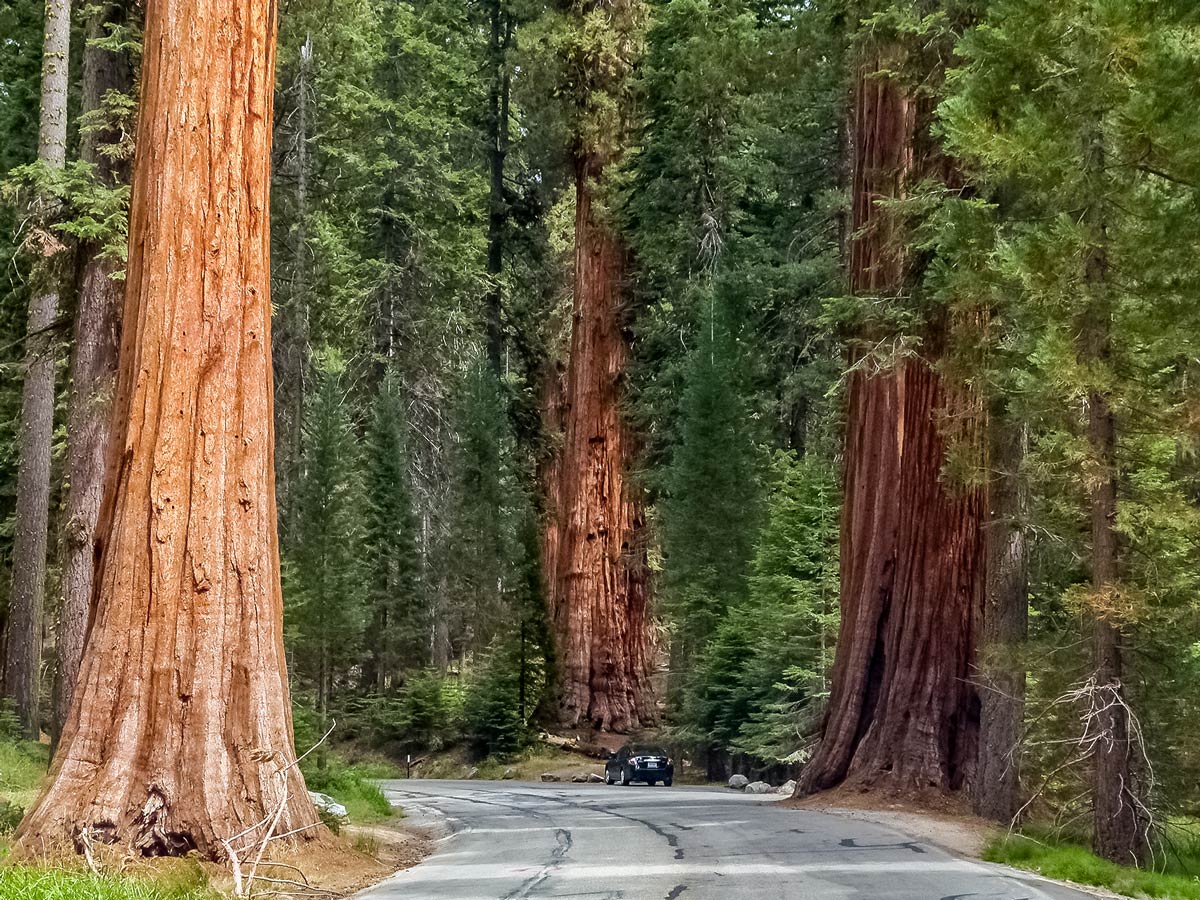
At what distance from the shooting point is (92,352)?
18.5m

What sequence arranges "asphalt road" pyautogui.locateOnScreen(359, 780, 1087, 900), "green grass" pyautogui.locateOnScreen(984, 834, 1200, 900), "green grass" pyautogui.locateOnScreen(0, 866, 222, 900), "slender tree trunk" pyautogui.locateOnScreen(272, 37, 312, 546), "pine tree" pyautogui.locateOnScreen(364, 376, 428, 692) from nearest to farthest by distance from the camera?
"green grass" pyautogui.locateOnScreen(0, 866, 222, 900), "asphalt road" pyautogui.locateOnScreen(359, 780, 1087, 900), "green grass" pyautogui.locateOnScreen(984, 834, 1200, 900), "slender tree trunk" pyautogui.locateOnScreen(272, 37, 312, 546), "pine tree" pyautogui.locateOnScreen(364, 376, 428, 692)

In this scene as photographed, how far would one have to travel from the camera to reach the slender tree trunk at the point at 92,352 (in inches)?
723

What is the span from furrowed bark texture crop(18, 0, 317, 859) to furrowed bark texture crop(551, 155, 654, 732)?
23.7 metres

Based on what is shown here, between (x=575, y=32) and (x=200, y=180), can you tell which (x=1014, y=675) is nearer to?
(x=200, y=180)

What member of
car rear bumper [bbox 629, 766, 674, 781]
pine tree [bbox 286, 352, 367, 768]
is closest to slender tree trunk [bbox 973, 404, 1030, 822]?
car rear bumper [bbox 629, 766, 674, 781]

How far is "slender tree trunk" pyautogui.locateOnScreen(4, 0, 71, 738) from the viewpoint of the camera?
20.8 m

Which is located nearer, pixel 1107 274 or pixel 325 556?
pixel 1107 274

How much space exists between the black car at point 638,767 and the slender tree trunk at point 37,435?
11803 millimetres

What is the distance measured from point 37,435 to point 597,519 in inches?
626

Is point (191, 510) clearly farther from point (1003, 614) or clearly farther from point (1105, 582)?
point (1003, 614)

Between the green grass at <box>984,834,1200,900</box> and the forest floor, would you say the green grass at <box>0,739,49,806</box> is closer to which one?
the forest floor

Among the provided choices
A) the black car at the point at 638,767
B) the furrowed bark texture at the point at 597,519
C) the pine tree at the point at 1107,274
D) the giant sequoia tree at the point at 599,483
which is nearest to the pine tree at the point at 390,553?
the giant sequoia tree at the point at 599,483

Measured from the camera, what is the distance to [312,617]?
129 ft

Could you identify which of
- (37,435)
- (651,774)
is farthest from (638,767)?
(37,435)
